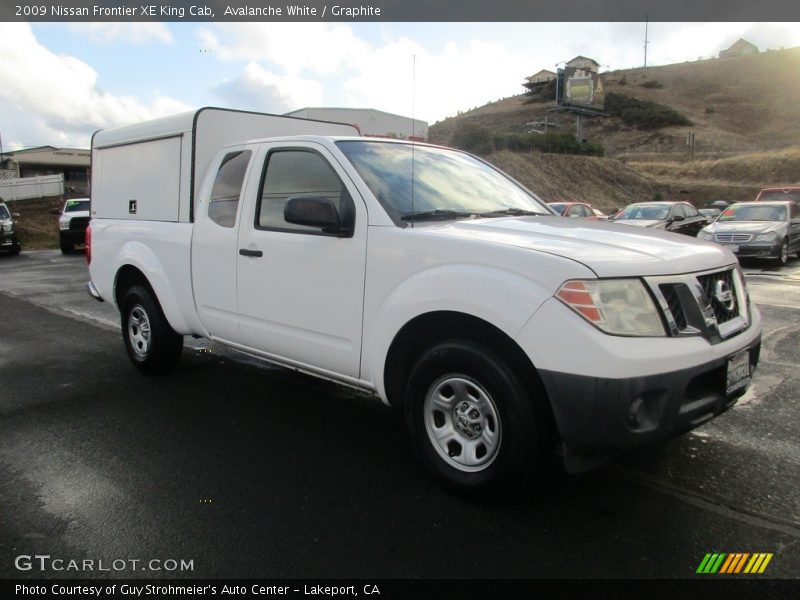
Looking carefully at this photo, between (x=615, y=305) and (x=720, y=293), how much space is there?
80 cm

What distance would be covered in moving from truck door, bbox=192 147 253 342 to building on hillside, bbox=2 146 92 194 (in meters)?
54.4

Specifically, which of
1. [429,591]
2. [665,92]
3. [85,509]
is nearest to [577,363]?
[429,591]

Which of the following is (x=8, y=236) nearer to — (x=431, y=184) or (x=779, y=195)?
(x=431, y=184)

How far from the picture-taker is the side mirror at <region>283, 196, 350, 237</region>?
3459 mm

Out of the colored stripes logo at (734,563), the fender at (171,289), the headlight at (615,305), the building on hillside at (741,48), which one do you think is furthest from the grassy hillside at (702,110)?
the colored stripes logo at (734,563)

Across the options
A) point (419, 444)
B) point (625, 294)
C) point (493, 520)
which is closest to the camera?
point (625, 294)

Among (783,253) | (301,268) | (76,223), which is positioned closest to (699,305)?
(301,268)

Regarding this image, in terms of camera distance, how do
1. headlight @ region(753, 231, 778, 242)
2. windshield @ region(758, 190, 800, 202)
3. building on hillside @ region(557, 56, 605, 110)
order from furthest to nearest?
1. building on hillside @ region(557, 56, 605, 110)
2. windshield @ region(758, 190, 800, 202)
3. headlight @ region(753, 231, 778, 242)

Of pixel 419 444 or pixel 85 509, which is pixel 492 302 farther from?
pixel 85 509

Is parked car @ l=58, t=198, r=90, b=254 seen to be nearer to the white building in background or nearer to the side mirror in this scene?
the white building in background

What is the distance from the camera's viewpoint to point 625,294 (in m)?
2.71

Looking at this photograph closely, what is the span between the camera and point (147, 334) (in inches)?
214

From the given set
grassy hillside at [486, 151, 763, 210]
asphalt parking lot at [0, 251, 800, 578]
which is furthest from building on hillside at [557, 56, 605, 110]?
asphalt parking lot at [0, 251, 800, 578]

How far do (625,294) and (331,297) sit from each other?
5.46 ft
